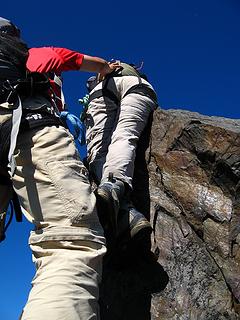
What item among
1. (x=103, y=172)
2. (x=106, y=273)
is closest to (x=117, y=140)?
(x=103, y=172)

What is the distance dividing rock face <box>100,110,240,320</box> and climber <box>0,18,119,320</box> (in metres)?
1.86

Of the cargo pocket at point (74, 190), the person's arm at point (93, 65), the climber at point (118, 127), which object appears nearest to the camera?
the cargo pocket at point (74, 190)

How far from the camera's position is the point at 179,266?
19.5ft

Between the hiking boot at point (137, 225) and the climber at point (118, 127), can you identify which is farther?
the climber at point (118, 127)

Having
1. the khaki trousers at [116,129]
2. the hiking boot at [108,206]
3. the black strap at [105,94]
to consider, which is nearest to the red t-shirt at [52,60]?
the hiking boot at [108,206]

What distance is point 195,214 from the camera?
6367mm

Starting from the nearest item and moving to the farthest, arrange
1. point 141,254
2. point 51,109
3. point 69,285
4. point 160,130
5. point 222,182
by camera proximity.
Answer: point 69,285 → point 51,109 → point 141,254 → point 222,182 → point 160,130

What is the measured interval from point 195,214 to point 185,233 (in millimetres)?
303

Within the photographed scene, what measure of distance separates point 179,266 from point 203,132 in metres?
1.96

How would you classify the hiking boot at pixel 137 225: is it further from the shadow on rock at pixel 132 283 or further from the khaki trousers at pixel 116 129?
the khaki trousers at pixel 116 129

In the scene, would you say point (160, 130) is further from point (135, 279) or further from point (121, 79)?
point (135, 279)

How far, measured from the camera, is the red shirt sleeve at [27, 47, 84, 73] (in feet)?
16.1

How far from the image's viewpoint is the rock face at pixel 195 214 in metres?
5.70

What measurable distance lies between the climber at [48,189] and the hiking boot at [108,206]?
70cm
